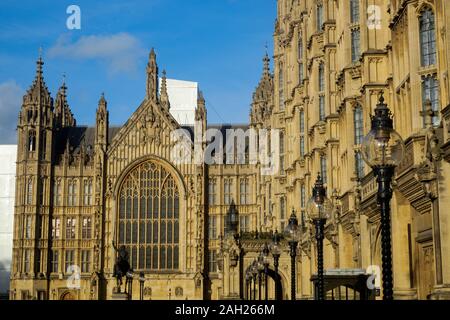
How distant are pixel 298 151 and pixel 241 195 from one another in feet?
91.8

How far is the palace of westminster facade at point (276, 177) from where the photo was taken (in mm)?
21031

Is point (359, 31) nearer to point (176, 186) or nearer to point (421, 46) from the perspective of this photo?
point (421, 46)

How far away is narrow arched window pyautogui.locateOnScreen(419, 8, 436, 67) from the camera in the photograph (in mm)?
20688

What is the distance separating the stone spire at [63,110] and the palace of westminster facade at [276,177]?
0.18m

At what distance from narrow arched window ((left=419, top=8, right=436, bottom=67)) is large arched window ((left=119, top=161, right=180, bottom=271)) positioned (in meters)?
56.0

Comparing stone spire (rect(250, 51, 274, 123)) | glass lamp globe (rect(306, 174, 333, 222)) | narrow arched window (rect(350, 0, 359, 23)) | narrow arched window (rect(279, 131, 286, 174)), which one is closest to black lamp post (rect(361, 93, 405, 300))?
glass lamp globe (rect(306, 174, 333, 222))

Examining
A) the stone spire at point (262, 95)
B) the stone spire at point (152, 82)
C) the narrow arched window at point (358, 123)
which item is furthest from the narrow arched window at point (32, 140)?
the narrow arched window at point (358, 123)

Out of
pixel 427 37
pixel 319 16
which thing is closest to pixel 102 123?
pixel 319 16

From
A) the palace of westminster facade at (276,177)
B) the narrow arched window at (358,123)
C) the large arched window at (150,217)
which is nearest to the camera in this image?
the palace of westminster facade at (276,177)

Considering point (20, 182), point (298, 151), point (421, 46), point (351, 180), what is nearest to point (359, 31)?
point (351, 180)

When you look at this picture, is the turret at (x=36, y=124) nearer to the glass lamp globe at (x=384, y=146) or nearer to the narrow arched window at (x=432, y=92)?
the narrow arched window at (x=432, y=92)

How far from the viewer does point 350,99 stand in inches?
1192

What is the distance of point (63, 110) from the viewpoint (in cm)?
8850
